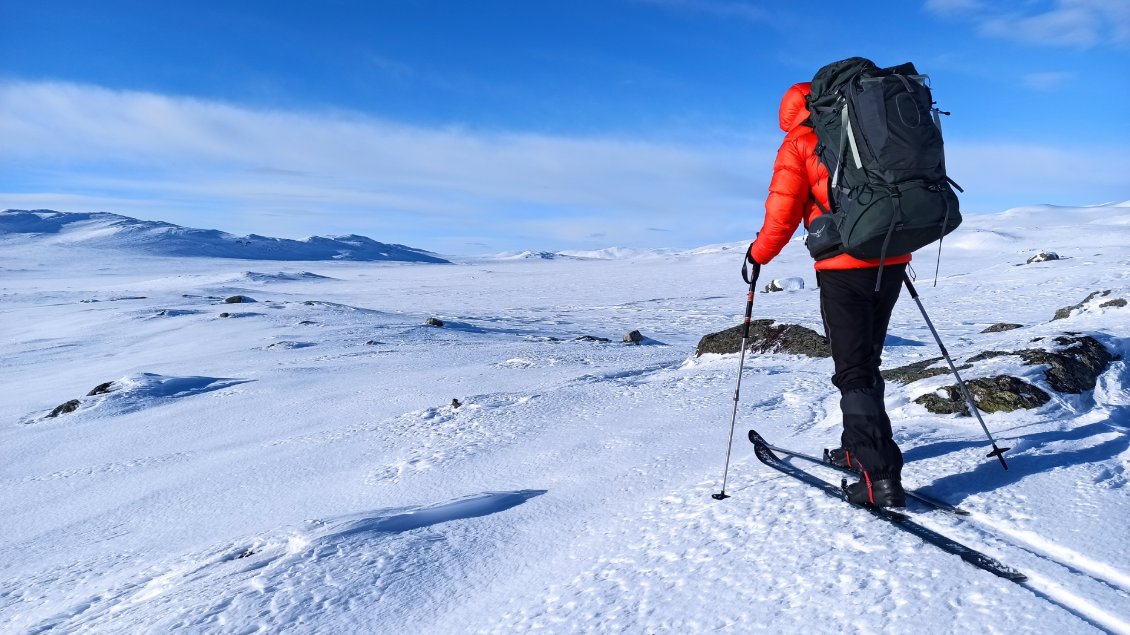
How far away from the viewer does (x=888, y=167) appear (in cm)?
255

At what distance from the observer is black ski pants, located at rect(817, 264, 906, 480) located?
283cm

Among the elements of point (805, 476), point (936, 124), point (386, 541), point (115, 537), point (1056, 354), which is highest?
point (936, 124)

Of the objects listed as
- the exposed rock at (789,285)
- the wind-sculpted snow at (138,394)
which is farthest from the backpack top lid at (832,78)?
the exposed rock at (789,285)

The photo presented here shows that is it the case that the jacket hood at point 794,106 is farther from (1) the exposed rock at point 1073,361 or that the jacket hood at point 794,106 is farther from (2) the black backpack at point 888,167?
(1) the exposed rock at point 1073,361

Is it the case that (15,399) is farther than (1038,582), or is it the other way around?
(15,399)

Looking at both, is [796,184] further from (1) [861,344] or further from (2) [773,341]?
(2) [773,341]

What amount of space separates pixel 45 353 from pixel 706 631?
54.5 ft

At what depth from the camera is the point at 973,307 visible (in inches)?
574

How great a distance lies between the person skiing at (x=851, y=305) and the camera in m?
2.76

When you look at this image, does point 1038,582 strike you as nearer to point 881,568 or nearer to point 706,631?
point 881,568

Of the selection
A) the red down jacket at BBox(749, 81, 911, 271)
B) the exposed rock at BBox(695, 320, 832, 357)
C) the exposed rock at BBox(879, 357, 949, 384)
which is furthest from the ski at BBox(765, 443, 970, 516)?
the exposed rock at BBox(695, 320, 832, 357)

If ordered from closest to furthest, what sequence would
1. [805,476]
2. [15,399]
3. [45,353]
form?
[805,476], [15,399], [45,353]

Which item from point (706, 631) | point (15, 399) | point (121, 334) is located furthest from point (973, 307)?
point (121, 334)

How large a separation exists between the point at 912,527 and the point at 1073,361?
3.22 m
